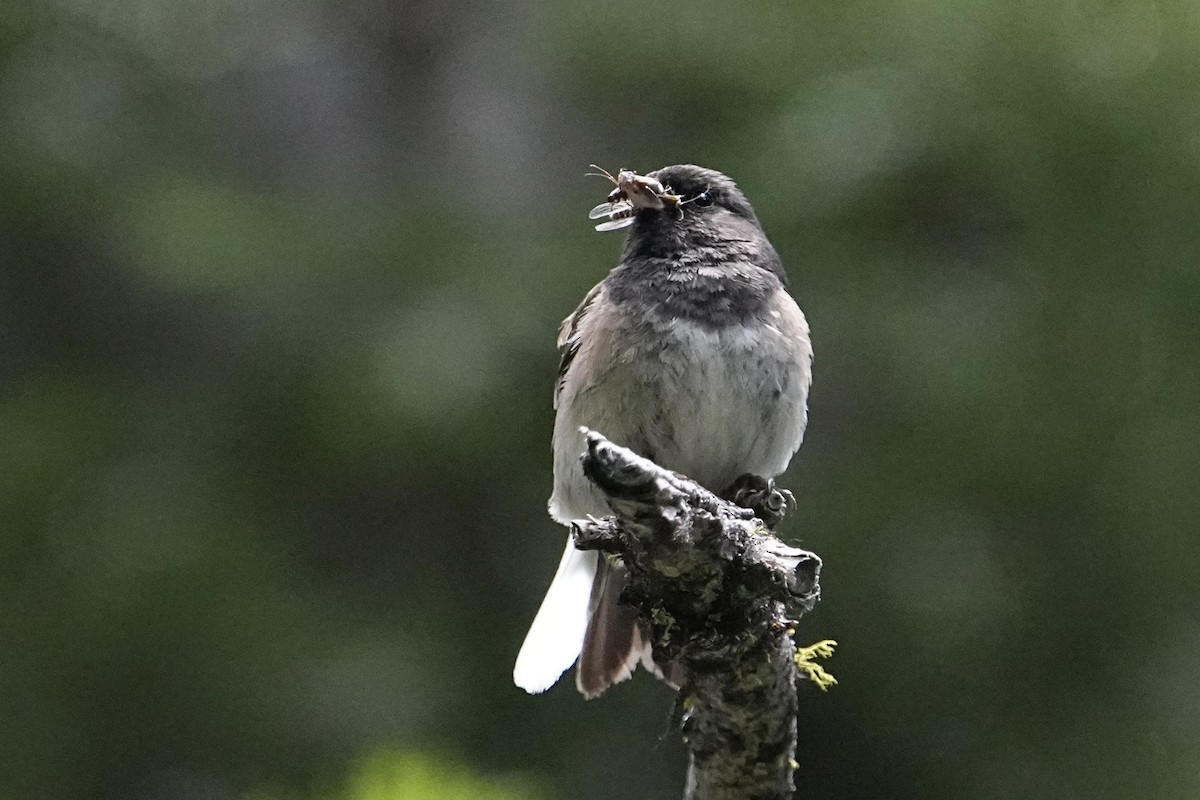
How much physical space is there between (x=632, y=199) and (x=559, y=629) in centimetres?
86

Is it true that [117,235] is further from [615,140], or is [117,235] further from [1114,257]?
[1114,257]

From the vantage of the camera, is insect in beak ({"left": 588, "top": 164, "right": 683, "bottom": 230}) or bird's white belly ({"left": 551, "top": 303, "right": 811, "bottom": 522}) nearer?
bird's white belly ({"left": 551, "top": 303, "right": 811, "bottom": 522})

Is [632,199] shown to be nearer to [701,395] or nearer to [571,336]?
[571,336]

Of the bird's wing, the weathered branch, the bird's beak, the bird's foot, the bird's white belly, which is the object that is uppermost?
the bird's beak

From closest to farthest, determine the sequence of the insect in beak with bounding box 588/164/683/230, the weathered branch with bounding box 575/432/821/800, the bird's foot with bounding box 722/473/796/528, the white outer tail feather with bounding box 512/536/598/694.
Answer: the weathered branch with bounding box 575/432/821/800 < the bird's foot with bounding box 722/473/796/528 < the white outer tail feather with bounding box 512/536/598/694 < the insect in beak with bounding box 588/164/683/230

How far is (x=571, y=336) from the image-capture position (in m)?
2.52

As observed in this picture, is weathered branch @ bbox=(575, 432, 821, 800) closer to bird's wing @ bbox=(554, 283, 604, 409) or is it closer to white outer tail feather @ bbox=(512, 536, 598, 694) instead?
white outer tail feather @ bbox=(512, 536, 598, 694)

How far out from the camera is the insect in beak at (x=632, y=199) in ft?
8.02

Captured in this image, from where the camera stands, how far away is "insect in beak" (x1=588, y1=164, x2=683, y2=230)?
96.2 inches

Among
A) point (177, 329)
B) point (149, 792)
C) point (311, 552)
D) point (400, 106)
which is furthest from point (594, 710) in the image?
point (400, 106)

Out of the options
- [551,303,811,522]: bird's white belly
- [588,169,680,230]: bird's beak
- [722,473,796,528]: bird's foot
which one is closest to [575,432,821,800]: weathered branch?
[722,473,796,528]: bird's foot

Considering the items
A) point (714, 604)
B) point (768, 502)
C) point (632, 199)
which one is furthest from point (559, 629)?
point (632, 199)

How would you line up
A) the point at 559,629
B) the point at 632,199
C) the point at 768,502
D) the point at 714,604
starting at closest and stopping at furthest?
the point at 714,604 → the point at 768,502 → the point at 559,629 → the point at 632,199

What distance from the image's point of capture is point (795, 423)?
2.25 metres
